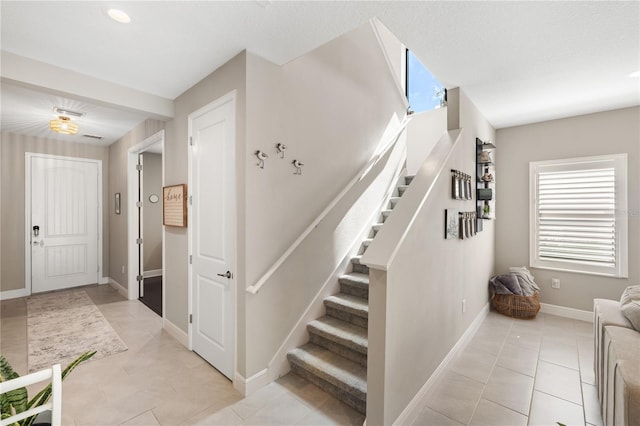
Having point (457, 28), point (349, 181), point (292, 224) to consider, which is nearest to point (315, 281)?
point (292, 224)

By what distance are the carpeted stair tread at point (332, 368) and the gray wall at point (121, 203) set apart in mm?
3562

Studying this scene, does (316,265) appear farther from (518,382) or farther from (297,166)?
(518,382)

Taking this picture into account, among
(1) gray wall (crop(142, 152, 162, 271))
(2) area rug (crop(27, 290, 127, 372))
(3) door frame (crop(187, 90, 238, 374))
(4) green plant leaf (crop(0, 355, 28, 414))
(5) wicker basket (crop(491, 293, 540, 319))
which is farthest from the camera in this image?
(1) gray wall (crop(142, 152, 162, 271))

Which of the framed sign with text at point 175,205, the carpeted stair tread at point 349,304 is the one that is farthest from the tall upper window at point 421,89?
the framed sign with text at point 175,205

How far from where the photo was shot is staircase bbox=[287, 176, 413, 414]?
6.81 ft

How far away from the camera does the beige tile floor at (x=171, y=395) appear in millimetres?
1933

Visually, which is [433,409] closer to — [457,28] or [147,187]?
[457,28]

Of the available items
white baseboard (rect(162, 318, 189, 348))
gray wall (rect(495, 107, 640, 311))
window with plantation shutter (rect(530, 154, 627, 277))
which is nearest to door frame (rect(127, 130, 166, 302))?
white baseboard (rect(162, 318, 189, 348))

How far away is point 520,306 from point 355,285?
2282 mm

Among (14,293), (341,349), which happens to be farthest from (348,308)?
(14,293)

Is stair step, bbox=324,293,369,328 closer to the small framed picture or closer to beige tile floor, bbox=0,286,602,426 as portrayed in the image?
beige tile floor, bbox=0,286,602,426

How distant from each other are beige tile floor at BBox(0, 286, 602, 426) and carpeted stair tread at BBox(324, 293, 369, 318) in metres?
0.68

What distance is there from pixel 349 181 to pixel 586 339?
3031 millimetres

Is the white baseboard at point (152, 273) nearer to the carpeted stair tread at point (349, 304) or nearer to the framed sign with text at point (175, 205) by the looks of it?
the framed sign with text at point (175, 205)
